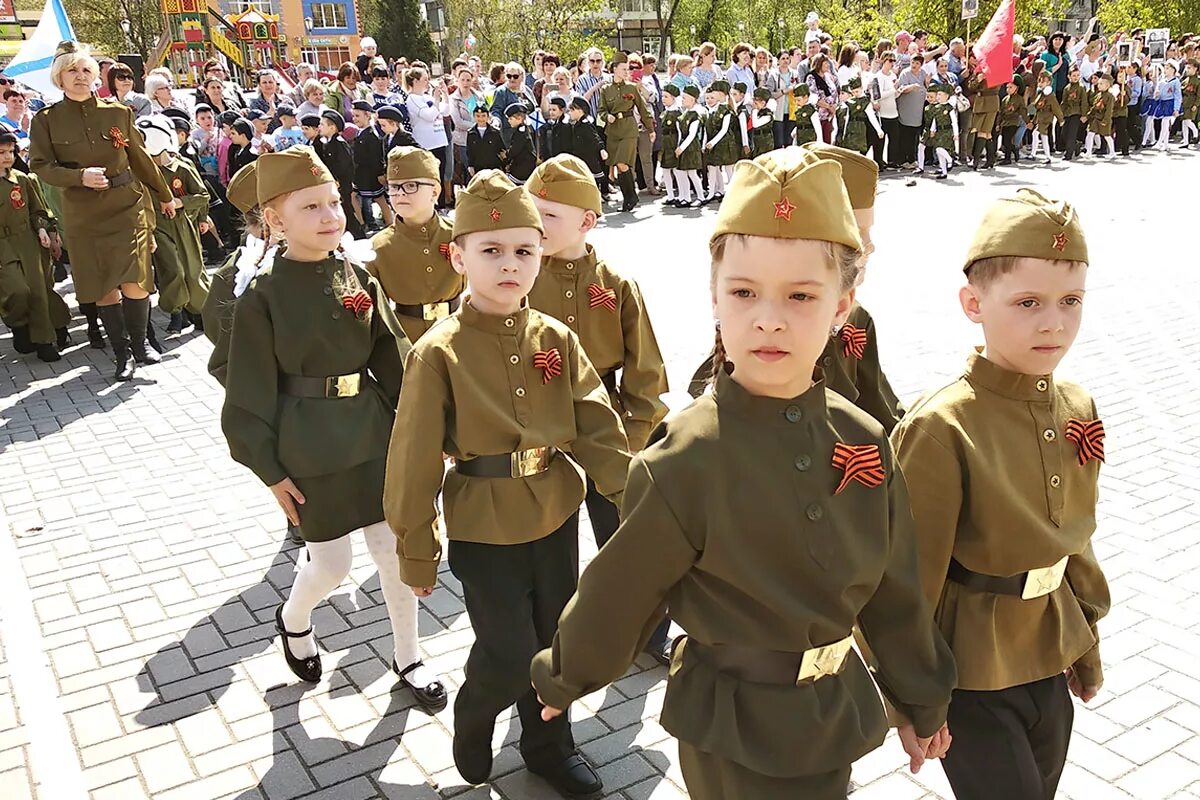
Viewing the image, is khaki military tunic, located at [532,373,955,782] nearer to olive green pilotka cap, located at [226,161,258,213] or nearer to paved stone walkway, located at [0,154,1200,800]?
paved stone walkway, located at [0,154,1200,800]

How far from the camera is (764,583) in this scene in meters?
1.99

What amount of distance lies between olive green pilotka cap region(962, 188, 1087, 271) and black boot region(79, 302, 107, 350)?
881cm

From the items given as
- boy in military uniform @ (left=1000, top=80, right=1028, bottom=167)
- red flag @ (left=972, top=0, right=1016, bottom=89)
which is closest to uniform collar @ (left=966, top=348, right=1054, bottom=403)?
red flag @ (left=972, top=0, right=1016, bottom=89)

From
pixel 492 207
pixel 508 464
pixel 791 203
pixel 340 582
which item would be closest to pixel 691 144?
pixel 340 582

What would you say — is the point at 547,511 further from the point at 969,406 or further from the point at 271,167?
the point at 271,167

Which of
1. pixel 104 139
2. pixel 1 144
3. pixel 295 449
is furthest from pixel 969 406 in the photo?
pixel 1 144

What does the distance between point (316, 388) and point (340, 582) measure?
2.51 feet

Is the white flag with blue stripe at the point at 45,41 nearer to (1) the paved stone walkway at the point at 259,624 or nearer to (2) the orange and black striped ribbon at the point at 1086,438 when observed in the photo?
(1) the paved stone walkway at the point at 259,624

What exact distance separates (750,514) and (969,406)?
0.76 m

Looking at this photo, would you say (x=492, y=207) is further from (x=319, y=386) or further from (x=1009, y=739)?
(x=1009, y=739)

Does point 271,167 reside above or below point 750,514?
above

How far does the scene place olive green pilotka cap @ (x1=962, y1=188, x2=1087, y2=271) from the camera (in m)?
2.33

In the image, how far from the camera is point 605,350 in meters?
4.13

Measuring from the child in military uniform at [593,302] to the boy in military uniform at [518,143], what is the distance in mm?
11271
